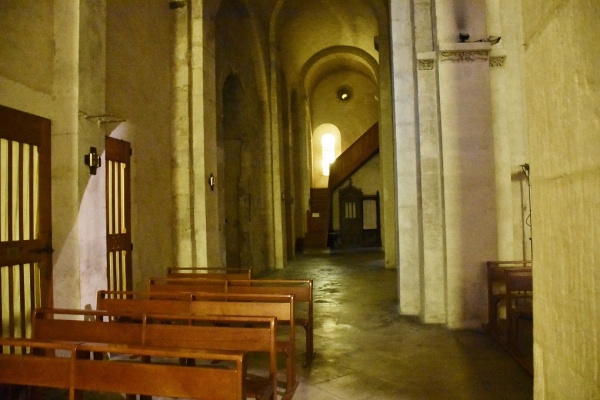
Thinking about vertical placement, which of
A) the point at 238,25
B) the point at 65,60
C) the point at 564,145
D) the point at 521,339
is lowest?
the point at 521,339

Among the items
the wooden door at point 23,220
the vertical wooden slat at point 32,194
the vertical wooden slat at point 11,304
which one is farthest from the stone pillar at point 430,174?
the vertical wooden slat at point 11,304

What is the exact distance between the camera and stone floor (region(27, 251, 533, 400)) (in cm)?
421

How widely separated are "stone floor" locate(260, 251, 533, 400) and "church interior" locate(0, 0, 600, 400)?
90mm

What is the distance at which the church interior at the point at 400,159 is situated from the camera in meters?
1.64

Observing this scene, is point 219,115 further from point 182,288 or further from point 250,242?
point 182,288

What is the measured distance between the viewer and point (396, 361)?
5133 millimetres

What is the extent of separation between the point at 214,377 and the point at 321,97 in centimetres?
2322

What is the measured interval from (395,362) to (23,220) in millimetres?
4489

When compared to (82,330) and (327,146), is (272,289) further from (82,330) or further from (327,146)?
(327,146)

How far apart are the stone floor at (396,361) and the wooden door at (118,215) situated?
2.84 metres

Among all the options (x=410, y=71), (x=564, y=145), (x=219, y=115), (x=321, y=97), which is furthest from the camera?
(x=321, y=97)

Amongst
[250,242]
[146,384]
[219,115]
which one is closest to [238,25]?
[219,115]

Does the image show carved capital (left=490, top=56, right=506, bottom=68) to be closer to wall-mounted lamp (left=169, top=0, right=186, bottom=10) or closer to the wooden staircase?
wall-mounted lamp (left=169, top=0, right=186, bottom=10)

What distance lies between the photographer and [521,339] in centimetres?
582
